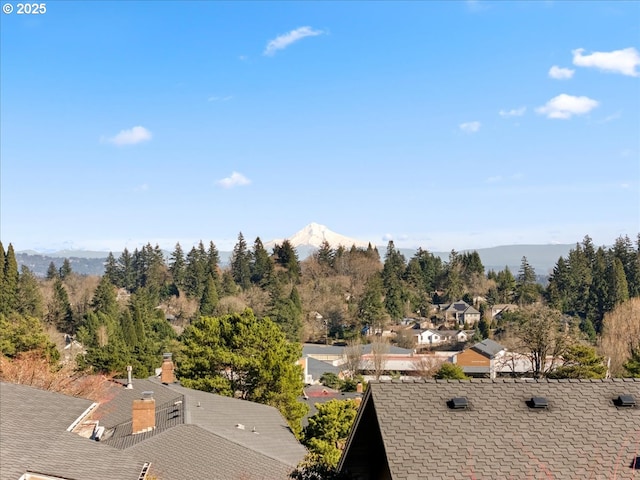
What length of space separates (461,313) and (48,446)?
336 feet

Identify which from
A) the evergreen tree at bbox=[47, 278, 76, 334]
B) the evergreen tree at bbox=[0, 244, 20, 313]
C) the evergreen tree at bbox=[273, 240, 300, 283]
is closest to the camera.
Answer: the evergreen tree at bbox=[0, 244, 20, 313]

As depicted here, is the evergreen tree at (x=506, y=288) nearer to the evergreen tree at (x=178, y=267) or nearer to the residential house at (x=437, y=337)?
the residential house at (x=437, y=337)

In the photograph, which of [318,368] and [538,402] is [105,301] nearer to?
[318,368]

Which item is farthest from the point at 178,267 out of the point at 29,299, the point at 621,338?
the point at 621,338

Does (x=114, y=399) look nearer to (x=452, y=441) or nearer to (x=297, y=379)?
(x=297, y=379)

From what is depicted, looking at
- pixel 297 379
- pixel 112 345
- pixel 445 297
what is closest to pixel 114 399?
pixel 297 379

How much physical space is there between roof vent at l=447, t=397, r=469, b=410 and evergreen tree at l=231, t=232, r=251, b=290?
108 metres

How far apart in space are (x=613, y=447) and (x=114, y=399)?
25.1 m

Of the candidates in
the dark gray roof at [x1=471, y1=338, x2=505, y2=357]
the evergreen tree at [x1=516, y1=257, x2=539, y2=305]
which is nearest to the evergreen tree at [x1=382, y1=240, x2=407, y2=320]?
the evergreen tree at [x1=516, y1=257, x2=539, y2=305]

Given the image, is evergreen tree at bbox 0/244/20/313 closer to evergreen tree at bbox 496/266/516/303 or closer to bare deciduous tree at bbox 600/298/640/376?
bare deciduous tree at bbox 600/298/640/376

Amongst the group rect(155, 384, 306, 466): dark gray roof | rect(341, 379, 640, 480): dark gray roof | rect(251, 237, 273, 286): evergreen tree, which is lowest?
rect(155, 384, 306, 466): dark gray roof

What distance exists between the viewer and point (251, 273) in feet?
398

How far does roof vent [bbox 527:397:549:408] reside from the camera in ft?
33.4

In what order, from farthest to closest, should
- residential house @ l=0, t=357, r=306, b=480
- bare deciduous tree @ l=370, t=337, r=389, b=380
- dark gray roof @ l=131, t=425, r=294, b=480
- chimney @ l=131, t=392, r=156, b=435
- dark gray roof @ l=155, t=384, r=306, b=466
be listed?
bare deciduous tree @ l=370, t=337, r=389, b=380 < chimney @ l=131, t=392, r=156, b=435 < dark gray roof @ l=155, t=384, r=306, b=466 < dark gray roof @ l=131, t=425, r=294, b=480 < residential house @ l=0, t=357, r=306, b=480
